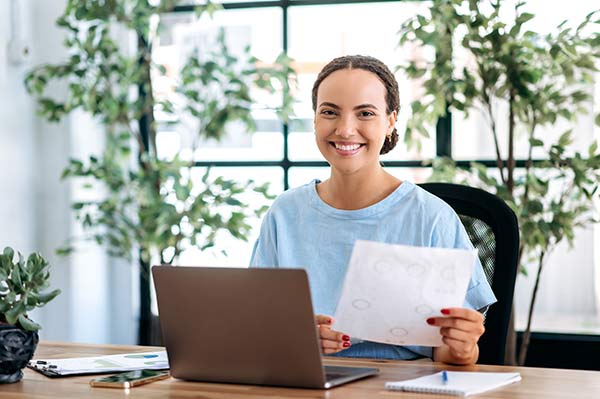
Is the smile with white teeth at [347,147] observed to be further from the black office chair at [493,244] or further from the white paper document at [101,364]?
the white paper document at [101,364]

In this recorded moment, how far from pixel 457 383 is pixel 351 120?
26.0 inches

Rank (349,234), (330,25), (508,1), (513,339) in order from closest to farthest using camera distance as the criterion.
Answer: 1. (349,234)
2. (513,339)
3. (508,1)
4. (330,25)

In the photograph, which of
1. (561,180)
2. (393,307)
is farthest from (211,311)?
(561,180)

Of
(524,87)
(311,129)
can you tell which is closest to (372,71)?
(524,87)

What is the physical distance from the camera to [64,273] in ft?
13.4

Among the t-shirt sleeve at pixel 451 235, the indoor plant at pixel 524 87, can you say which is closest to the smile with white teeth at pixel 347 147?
the t-shirt sleeve at pixel 451 235

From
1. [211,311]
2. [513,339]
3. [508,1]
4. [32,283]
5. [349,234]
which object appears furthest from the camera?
[508,1]

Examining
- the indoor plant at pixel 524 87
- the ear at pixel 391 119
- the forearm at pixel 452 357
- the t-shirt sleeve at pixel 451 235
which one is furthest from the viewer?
the indoor plant at pixel 524 87

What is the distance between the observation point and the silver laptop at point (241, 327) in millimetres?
1586

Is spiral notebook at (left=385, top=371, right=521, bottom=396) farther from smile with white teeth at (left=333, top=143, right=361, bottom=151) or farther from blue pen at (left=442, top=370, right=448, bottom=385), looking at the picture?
smile with white teeth at (left=333, top=143, right=361, bottom=151)

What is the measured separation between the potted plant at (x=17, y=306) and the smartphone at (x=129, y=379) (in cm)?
14

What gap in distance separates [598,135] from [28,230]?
224 cm

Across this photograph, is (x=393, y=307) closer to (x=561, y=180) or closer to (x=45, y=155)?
(x=561, y=180)

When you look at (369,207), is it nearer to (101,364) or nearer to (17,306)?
(101,364)
